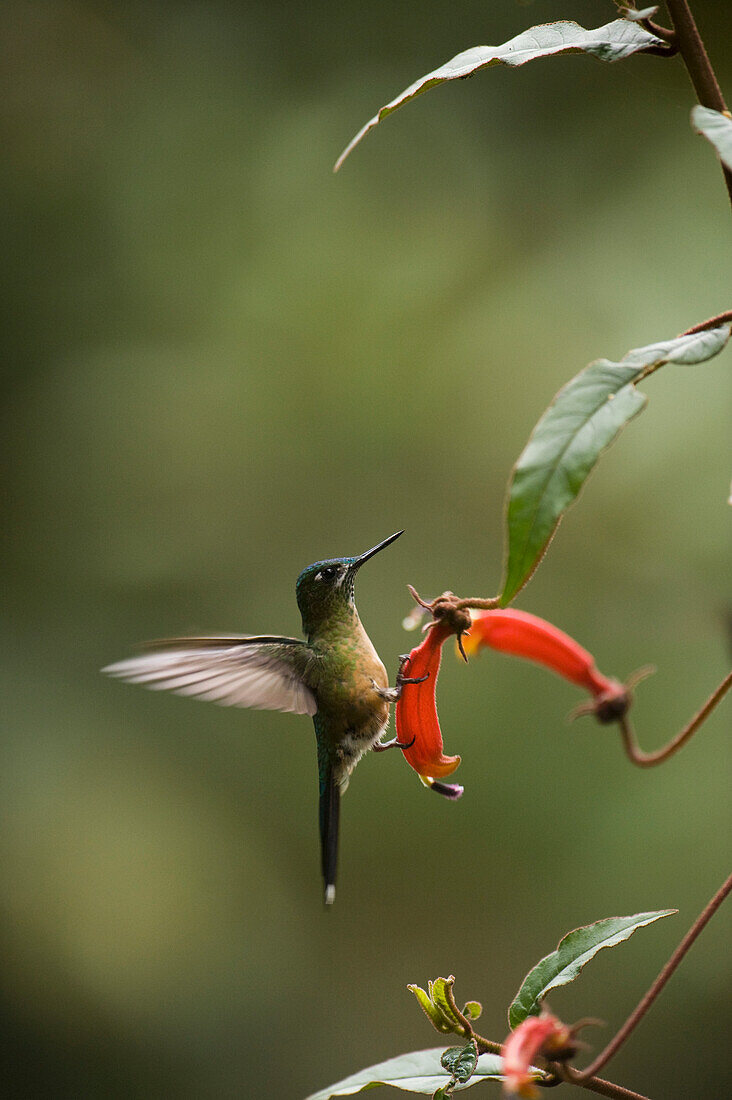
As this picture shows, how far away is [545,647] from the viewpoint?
1.35m

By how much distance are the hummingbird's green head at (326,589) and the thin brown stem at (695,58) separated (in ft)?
3.57

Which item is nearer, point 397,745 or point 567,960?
point 567,960

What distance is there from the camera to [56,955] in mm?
4516

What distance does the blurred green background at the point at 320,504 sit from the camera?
4.59 meters

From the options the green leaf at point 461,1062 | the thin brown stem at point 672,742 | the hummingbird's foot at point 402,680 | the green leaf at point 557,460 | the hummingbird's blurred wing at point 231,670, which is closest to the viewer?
the green leaf at point 557,460

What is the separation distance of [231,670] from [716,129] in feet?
4.04

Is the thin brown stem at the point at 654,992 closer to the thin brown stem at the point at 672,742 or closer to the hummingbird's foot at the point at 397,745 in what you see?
the thin brown stem at the point at 672,742

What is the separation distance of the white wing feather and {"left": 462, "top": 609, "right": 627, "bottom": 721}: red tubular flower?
543 mm

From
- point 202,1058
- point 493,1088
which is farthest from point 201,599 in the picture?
point 493,1088

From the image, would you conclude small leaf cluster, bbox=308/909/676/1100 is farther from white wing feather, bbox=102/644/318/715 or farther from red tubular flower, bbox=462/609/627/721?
white wing feather, bbox=102/644/318/715

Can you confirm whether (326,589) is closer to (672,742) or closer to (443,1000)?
(443,1000)

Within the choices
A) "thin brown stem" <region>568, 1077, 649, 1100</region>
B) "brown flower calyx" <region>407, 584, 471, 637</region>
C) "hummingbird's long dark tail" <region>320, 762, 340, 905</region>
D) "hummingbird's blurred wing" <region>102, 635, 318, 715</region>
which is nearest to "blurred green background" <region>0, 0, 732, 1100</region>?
"hummingbird's long dark tail" <region>320, 762, 340, 905</region>

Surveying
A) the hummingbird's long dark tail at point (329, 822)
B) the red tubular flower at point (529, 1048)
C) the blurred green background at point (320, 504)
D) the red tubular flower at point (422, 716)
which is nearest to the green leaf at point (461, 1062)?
the red tubular flower at point (529, 1048)

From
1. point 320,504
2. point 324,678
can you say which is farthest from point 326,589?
point 320,504
